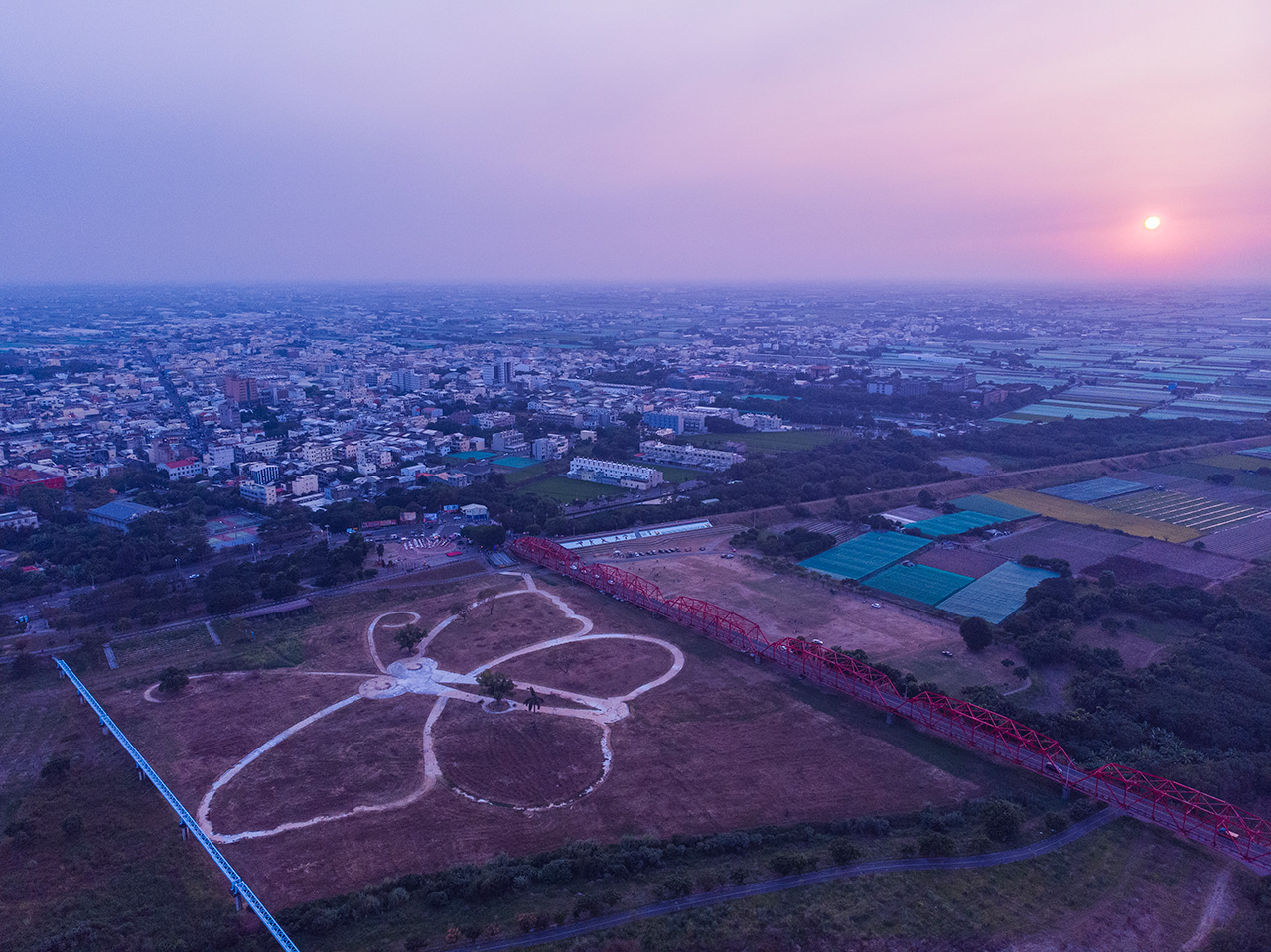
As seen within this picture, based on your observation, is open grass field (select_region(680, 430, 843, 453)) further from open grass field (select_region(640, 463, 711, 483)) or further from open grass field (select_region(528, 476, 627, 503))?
open grass field (select_region(528, 476, 627, 503))

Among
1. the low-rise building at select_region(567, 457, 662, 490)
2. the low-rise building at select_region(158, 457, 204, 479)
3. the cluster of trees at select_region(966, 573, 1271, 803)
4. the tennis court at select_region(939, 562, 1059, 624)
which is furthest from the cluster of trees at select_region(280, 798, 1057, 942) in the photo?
the low-rise building at select_region(158, 457, 204, 479)

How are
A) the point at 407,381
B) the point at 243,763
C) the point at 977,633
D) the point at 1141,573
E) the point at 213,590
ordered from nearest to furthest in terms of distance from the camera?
the point at 243,763, the point at 977,633, the point at 213,590, the point at 1141,573, the point at 407,381

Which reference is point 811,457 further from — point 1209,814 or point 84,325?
point 84,325

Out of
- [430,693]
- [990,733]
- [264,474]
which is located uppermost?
[264,474]

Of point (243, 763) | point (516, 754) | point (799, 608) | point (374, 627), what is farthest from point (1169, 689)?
point (243, 763)

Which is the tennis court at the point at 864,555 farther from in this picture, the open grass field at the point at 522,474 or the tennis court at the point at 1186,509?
the open grass field at the point at 522,474

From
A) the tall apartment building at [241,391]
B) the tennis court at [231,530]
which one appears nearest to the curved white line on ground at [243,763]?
the tennis court at [231,530]

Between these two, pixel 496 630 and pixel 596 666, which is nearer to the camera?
pixel 596 666

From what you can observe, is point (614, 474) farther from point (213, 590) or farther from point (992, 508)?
point (213, 590)
